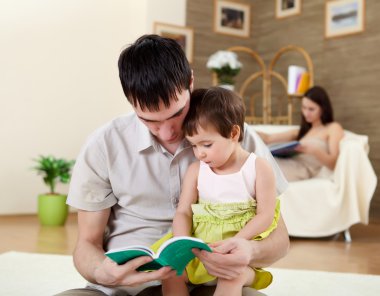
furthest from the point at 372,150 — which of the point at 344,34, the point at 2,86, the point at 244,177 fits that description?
the point at 244,177

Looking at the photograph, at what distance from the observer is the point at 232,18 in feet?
21.9

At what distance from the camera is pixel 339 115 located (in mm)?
5812

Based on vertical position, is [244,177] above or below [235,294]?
above

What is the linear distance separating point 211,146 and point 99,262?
16.8 inches

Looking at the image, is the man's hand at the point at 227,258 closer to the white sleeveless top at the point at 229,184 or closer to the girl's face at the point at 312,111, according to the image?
the white sleeveless top at the point at 229,184

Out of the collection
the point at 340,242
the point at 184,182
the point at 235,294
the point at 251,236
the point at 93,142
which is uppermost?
the point at 93,142

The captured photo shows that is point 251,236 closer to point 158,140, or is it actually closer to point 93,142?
point 158,140

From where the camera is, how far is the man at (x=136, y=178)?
1.45 m

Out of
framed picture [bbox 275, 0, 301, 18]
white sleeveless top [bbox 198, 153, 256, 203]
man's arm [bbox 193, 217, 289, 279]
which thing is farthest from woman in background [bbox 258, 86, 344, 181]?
man's arm [bbox 193, 217, 289, 279]

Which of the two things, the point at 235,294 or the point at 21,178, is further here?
the point at 21,178

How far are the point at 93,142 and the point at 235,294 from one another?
22.4 inches

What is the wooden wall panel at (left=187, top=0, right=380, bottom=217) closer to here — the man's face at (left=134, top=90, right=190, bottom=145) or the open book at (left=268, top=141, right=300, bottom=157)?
the open book at (left=268, top=141, right=300, bottom=157)

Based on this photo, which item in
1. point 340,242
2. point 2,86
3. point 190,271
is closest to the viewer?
point 190,271

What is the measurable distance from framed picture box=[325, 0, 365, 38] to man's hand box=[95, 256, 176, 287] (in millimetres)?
4833
